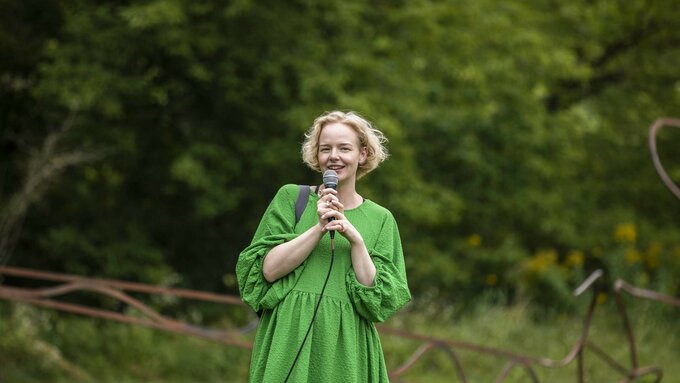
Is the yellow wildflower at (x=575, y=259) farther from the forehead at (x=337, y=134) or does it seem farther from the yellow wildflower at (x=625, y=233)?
the forehead at (x=337, y=134)

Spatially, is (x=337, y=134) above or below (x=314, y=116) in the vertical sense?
below

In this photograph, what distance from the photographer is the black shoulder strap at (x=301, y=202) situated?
312 centimetres

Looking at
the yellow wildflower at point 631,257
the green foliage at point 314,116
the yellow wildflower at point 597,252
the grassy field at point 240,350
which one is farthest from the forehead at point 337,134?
the yellow wildflower at point 597,252

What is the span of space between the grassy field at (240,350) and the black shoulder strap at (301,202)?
5526 mm

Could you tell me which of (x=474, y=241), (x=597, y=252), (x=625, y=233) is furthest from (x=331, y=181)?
(x=597, y=252)

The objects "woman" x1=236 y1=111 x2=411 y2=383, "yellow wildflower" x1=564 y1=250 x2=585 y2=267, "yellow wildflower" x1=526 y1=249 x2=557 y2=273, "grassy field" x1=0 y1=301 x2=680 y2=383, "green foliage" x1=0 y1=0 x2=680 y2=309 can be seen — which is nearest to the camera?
"woman" x1=236 y1=111 x2=411 y2=383

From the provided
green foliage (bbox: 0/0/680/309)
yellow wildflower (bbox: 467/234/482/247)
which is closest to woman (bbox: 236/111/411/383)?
green foliage (bbox: 0/0/680/309)

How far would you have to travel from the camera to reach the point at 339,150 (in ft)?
10.1

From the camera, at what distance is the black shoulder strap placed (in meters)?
3.12

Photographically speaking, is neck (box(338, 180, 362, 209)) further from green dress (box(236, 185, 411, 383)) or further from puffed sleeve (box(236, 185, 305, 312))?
puffed sleeve (box(236, 185, 305, 312))

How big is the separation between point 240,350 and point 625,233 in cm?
471

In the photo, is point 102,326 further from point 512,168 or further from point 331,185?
point 331,185

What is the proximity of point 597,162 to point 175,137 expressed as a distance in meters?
5.23

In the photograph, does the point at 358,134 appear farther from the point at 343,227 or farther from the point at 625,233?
the point at 625,233
